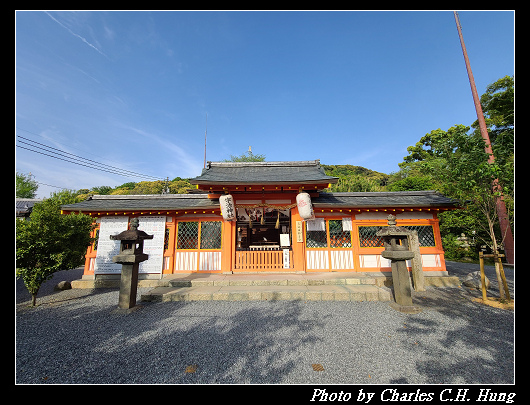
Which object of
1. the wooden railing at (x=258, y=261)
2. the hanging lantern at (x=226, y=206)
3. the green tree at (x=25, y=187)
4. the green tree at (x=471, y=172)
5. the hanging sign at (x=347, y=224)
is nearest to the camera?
the green tree at (x=471, y=172)

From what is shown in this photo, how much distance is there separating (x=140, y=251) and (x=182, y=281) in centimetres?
207

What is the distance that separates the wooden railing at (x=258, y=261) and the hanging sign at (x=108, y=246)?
5.00 metres

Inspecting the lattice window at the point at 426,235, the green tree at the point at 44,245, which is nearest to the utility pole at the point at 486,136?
the lattice window at the point at 426,235

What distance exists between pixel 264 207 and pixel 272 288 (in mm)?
3624

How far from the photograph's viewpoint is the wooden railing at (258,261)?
861 centimetres

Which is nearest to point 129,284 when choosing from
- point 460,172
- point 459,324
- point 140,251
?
point 140,251

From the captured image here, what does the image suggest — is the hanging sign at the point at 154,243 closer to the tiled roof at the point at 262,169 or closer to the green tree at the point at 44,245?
the green tree at the point at 44,245

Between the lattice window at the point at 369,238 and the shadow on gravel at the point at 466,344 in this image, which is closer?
the shadow on gravel at the point at 466,344

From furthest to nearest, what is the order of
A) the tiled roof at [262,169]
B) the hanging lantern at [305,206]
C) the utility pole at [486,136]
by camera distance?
the tiled roof at [262,169], the utility pole at [486,136], the hanging lantern at [305,206]

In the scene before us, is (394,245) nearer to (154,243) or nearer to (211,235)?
(211,235)

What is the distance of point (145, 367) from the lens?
3.18m

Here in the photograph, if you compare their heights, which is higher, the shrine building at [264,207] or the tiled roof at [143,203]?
the tiled roof at [143,203]

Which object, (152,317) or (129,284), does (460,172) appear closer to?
(152,317)

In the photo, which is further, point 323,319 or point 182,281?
point 182,281
